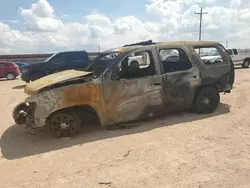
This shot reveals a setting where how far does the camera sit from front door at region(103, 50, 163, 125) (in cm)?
605

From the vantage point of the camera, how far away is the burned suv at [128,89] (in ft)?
18.6

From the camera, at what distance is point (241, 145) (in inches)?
199

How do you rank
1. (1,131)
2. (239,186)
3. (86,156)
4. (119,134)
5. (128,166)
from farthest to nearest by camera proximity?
(1,131)
(119,134)
(86,156)
(128,166)
(239,186)

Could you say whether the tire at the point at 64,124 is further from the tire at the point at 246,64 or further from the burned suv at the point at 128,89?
the tire at the point at 246,64

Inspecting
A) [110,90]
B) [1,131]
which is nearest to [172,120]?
[110,90]

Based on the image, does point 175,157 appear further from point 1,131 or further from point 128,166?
point 1,131

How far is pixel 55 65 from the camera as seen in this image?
15.7 metres

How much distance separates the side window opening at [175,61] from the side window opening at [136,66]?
331mm

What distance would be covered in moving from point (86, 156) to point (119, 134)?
3.99 feet

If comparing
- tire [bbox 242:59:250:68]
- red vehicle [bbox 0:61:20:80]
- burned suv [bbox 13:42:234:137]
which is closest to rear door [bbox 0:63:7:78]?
red vehicle [bbox 0:61:20:80]

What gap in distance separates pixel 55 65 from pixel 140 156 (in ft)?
39.6

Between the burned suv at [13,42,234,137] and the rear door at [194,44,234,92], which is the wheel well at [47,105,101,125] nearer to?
the burned suv at [13,42,234,137]

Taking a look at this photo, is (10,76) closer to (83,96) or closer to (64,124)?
(64,124)

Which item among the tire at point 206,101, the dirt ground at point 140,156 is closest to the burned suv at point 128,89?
the tire at point 206,101
